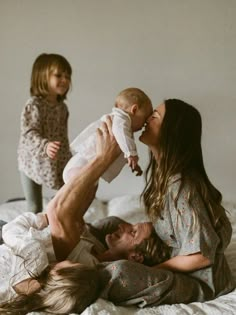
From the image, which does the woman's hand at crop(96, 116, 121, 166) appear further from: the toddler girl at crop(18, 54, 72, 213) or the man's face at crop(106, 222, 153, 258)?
the toddler girl at crop(18, 54, 72, 213)

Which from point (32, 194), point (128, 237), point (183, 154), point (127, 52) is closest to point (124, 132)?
point (183, 154)

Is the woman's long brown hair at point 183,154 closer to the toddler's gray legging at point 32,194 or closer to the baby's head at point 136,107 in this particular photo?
the baby's head at point 136,107

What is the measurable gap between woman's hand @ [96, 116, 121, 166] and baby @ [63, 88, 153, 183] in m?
0.03

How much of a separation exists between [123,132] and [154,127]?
0.10m

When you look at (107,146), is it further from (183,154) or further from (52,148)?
(52,148)

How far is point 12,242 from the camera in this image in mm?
1299

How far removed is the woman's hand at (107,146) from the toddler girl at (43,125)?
67cm

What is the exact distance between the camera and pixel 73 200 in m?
1.42

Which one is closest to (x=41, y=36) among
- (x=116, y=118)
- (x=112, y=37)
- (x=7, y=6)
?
(x=7, y=6)

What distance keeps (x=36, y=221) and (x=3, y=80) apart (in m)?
1.41

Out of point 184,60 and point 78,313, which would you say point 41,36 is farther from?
point 78,313

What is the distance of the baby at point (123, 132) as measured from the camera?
4.58 feet

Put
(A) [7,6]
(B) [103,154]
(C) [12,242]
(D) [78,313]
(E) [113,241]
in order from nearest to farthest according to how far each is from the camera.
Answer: (D) [78,313] < (C) [12,242] < (B) [103,154] < (E) [113,241] < (A) [7,6]

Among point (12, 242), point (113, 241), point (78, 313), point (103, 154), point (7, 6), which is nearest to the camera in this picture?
point (78, 313)
